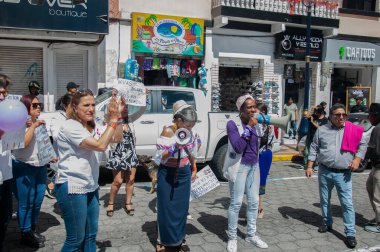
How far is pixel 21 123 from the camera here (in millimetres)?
3537

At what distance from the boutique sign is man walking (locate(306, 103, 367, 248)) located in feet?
36.2

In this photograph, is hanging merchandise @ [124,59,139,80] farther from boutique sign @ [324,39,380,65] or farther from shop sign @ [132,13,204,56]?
boutique sign @ [324,39,380,65]

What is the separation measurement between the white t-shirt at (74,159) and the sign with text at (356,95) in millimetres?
13927

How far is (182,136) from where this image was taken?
170 inches

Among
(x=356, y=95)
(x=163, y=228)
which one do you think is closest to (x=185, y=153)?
(x=163, y=228)

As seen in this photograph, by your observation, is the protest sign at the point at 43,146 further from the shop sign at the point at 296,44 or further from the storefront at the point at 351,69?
the storefront at the point at 351,69

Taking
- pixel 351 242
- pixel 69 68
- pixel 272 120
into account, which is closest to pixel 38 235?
pixel 272 120

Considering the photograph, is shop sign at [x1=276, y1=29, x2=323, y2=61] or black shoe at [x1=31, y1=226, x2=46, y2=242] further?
shop sign at [x1=276, y1=29, x2=323, y2=61]

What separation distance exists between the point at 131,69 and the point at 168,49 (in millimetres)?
1476

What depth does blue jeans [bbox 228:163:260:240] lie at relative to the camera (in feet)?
15.6

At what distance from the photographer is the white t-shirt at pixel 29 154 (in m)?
4.56

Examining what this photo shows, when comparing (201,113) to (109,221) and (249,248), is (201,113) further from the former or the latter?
(249,248)

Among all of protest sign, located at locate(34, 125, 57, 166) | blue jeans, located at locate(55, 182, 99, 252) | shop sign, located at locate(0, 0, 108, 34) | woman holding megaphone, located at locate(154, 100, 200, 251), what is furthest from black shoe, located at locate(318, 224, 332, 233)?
shop sign, located at locate(0, 0, 108, 34)

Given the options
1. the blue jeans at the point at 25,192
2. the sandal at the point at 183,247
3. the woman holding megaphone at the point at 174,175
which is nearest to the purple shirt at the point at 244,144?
the woman holding megaphone at the point at 174,175
